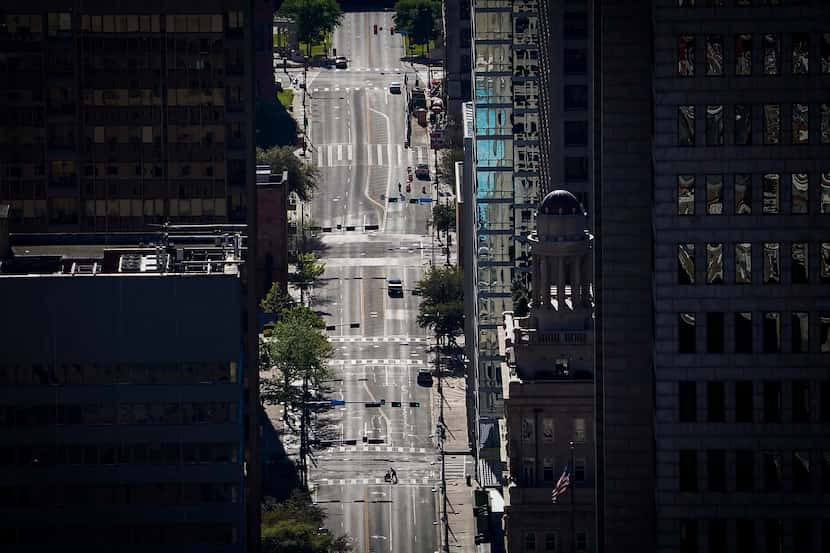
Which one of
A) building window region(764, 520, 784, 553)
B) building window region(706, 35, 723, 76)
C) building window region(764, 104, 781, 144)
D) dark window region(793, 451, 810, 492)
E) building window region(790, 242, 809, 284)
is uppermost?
building window region(706, 35, 723, 76)

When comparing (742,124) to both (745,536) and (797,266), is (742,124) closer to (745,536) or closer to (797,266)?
(797,266)

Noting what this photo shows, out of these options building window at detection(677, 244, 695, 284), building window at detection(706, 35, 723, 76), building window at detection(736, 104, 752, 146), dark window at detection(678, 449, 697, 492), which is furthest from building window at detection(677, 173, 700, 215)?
dark window at detection(678, 449, 697, 492)

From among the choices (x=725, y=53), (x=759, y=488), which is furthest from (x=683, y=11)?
(x=759, y=488)

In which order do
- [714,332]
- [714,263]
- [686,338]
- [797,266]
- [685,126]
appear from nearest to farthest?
[685,126] → [714,263] → [797,266] → [686,338] → [714,332]

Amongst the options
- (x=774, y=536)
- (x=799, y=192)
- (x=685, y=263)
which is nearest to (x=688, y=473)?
(x=774, y=536)

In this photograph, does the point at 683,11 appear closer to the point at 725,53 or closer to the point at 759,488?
the point at 725,53

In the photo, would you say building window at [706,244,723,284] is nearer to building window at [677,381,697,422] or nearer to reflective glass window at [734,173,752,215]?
reflective glass window at [734,173,752,215]

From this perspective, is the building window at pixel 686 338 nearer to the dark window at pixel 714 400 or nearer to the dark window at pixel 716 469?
the dark window at pixel 714 400
